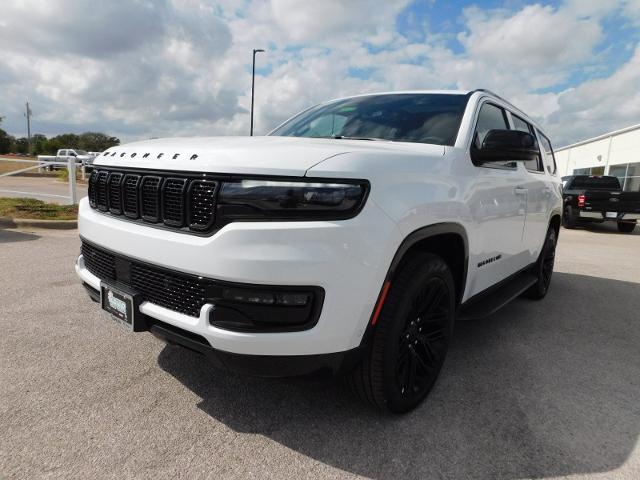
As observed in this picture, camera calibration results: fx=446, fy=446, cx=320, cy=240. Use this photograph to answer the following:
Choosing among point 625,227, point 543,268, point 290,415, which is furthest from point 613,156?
point 290,415

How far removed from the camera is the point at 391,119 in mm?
3018

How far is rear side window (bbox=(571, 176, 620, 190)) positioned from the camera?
1415cm

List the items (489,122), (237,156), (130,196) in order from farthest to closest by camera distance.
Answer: (489,122), (130,196), (237,156)

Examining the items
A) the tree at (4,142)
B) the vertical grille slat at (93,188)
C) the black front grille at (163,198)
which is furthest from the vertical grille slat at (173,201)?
the tree at (4,142)

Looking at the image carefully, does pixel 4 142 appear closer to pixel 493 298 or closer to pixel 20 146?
pixel 20 146

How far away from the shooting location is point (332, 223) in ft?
5.67

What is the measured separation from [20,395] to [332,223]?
1.96 m

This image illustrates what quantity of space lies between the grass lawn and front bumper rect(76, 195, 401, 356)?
286 inches

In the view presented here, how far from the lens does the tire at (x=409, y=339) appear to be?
6.67 ft

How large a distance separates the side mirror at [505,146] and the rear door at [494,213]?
7 centimetres

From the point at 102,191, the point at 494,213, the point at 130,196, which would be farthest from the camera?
the point at 494,213

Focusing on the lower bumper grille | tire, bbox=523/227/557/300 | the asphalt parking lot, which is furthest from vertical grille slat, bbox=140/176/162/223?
tire, bbox=523/227/557/300

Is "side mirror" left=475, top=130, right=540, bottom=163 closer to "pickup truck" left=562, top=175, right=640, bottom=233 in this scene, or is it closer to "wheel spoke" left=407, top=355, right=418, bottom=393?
"wheel spoke" left=407, top=355, right=418, bottom=393

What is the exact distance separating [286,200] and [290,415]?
1190mm
